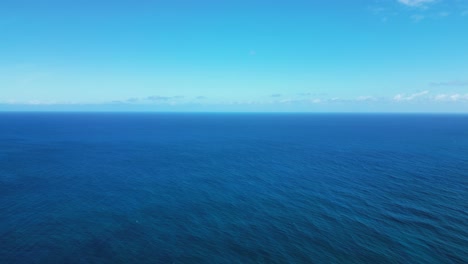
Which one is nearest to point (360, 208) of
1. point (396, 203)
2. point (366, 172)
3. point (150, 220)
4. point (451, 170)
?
point (396, 203)

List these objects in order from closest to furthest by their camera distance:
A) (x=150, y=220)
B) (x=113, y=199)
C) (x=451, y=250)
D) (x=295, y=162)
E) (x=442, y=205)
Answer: (x=451, y=250) < (x=150, y=220) < (x=442, y=205) < (x=113, y=199) < (x=295, y=162)

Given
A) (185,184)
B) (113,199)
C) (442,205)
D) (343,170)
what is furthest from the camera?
(343,170)

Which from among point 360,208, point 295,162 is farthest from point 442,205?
point 295,162

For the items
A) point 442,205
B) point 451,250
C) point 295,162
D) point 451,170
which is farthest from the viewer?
point 295,162

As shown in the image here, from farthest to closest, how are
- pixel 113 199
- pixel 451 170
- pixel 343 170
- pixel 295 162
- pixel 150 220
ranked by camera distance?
pixel 295 162, pixel 343 170, pixel 451 170, pixel 113 199, pixel 150 220

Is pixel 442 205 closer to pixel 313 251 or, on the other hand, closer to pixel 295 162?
pixel 313 251

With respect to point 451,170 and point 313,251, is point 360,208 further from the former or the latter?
point 451,170

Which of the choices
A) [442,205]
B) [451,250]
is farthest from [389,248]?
[442,205]

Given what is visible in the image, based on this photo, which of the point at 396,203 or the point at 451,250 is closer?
the point at 451,250

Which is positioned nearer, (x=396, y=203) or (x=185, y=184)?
(x=396, y=203)
